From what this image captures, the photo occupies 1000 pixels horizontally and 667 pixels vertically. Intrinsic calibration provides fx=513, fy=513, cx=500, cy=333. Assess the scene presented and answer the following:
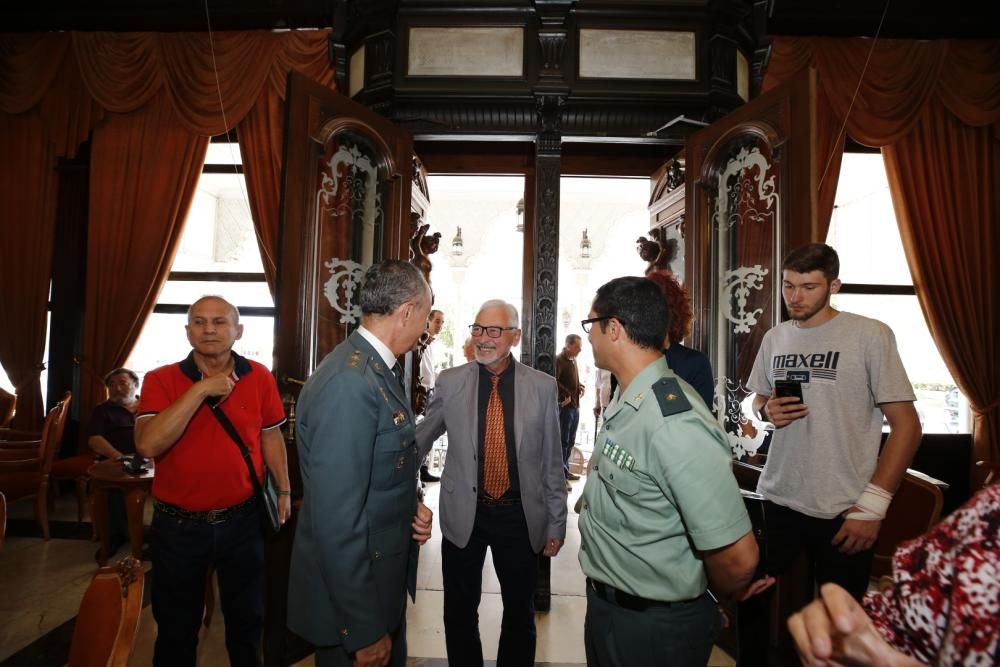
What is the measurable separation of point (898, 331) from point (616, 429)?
4493mm

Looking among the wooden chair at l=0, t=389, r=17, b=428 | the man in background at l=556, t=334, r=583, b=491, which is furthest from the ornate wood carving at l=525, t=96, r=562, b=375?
the wooden chair at l=0, t=389, r=17, b=428

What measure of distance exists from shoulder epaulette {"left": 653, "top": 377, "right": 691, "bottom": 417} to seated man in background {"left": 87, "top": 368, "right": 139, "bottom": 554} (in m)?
3.90

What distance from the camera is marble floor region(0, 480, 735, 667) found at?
8.21 ft

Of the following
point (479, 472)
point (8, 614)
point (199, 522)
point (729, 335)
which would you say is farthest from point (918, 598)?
point (8, 614)

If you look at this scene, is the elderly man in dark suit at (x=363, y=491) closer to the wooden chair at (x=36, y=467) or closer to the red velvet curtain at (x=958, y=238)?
the wooden chair at (x=36, y=467)

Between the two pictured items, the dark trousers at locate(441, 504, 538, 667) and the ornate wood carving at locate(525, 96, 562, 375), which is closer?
the dark trousers at locate(441, 504, 538, 667)

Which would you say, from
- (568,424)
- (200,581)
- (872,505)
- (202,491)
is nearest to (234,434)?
(202,491)

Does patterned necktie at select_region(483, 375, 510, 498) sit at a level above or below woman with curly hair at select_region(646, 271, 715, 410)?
below

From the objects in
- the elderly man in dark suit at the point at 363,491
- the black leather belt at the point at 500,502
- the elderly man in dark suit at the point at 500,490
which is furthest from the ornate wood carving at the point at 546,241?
the elderly man in dark suit at the point at 363,491

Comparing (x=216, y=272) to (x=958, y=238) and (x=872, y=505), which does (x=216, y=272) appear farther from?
(x=958, y=238)

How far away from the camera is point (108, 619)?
1.05 metres

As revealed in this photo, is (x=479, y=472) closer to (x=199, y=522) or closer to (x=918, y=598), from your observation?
(x=199, y=522)

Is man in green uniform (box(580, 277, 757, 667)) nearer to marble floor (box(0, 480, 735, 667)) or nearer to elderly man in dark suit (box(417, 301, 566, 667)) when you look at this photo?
elderly man in dark suit (box(417, 301, 566, 667))

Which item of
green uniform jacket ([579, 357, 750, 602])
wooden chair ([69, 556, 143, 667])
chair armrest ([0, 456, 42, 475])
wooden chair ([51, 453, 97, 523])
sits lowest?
wooden chair ([51, 453, 97, 523])
